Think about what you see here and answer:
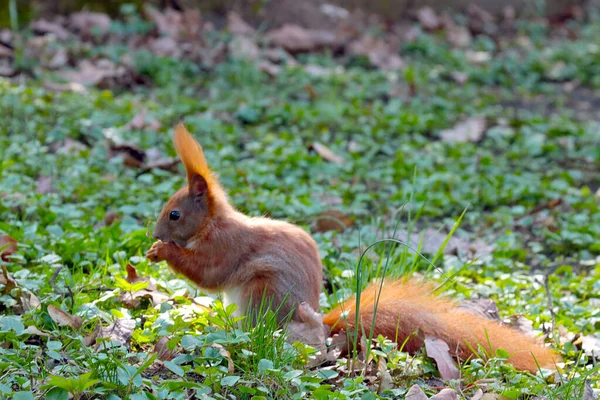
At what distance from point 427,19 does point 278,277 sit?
20.8 feet

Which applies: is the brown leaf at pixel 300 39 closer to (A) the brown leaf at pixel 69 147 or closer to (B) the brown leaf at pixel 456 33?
(B) the brown leaf at pixel 456 33

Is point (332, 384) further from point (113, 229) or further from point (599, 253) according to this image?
point (599, 253)

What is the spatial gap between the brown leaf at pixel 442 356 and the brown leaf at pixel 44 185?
2.21 metres

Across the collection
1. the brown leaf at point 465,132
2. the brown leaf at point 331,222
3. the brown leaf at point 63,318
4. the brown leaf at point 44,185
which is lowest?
the brown leaf at point 331,222

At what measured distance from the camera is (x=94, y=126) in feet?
16.1

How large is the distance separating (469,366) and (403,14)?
642 cm

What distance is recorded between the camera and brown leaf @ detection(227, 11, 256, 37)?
7.05 m


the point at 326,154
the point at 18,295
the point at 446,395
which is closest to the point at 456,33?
the point at 326,154

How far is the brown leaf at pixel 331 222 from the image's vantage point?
4176mm

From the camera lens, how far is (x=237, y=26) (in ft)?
23.4

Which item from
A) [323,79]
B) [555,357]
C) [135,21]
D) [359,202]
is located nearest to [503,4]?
[323,79]

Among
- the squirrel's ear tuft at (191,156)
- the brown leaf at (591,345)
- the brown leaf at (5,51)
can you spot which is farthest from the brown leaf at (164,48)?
the brown leaf at (591,345)

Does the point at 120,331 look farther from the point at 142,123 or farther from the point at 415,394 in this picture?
the point at 142,123

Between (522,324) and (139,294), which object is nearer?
(139,294)
